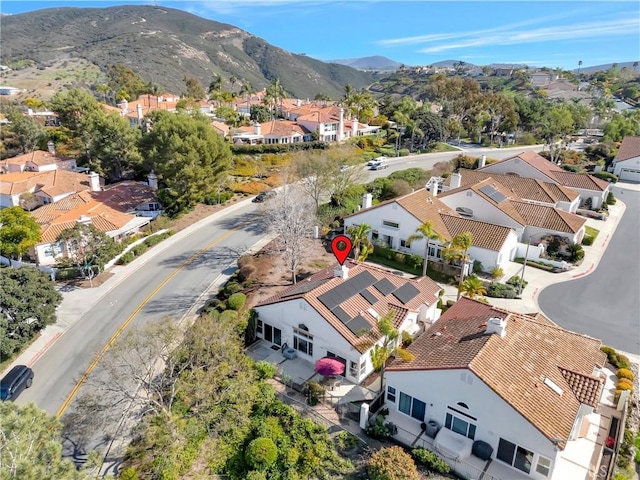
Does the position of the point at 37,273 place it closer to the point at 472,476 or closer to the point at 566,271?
the point at 472,476

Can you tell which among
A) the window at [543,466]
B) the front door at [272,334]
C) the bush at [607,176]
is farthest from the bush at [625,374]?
the bush at [607,176]

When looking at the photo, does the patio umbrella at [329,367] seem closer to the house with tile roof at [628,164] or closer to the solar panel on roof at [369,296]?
the solar panel on roof at [369,296]

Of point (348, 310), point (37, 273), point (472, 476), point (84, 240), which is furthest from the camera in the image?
point (84, 240)

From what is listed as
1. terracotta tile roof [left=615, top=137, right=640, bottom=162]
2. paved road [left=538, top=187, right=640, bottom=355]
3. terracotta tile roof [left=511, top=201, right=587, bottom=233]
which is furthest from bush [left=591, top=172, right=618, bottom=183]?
terracotta tile roof [left=511, top=201, right=587, bottom=233]

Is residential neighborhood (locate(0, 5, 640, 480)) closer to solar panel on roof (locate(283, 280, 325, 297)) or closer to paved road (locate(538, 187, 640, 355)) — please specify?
paved road (locate(538, 187, 640, 355))

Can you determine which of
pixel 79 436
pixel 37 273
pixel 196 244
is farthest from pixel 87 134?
pixel 79 436

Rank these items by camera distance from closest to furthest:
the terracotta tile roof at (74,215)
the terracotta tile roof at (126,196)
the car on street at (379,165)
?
the terracotta tile roof at (74,215) → the terracotta tile roof at (126,196) → the car on street at (379,165)

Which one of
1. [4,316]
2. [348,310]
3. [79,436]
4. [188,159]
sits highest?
[188,159]
